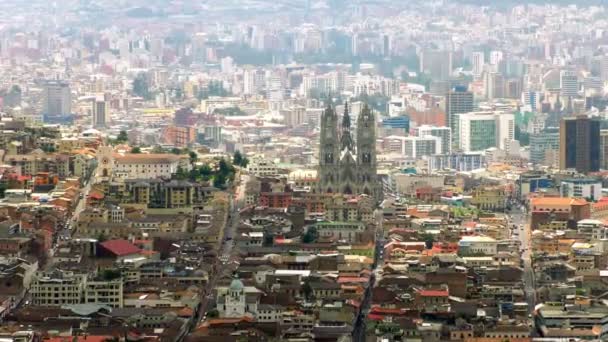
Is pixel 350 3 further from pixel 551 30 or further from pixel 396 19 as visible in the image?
pixel 551 30

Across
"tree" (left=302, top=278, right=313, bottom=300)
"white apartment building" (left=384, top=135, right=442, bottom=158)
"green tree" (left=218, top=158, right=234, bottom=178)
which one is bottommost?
"white apartment building" (left=384, top=135, right=442, bottom=158)

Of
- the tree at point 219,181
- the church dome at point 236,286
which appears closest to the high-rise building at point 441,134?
the tree at point 219,181

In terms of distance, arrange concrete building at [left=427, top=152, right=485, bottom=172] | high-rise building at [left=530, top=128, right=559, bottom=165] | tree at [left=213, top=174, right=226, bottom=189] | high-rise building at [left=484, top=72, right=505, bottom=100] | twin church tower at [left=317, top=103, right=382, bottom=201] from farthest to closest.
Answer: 1. high-rise building at [left=484, top=72, right=505, bottom=100]
2. high-rise building at [left=530, top=128, right=559, bottom=165]
3. concrete building at [left=427, top=152, right=485, bottom=172]
4. twin church tower at [left=317, top=103, right=382, bottom=201]
5. tree at [left=213, top=174, right=226, bottom=189]

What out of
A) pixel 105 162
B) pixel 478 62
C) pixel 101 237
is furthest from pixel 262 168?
pixel 478 62

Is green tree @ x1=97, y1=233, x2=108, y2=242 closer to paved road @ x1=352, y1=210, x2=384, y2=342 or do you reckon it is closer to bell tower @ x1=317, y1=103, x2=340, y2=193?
paved road @ x1=352, y1=210, x2=384, y2=342

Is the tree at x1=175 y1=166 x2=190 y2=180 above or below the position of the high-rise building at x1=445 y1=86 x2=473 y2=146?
above

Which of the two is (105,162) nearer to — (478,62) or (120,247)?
(120,247)

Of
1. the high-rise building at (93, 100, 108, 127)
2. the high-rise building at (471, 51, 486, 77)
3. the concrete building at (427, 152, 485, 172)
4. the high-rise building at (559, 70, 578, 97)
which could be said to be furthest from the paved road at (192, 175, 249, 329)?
the high-rise building at (471, 51, 486, 77)
